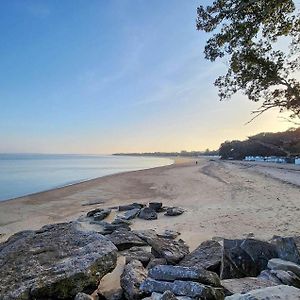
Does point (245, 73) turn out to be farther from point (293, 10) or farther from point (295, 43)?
point (293, 10)

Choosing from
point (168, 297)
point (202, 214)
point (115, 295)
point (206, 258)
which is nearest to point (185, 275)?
point (168, 297)

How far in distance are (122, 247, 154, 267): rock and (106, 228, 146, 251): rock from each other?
0.28m

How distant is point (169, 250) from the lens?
235 inches

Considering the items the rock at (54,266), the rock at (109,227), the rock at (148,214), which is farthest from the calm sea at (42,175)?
the rock at (54,266)

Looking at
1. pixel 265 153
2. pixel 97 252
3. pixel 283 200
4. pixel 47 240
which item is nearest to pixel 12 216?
pixel 47 240

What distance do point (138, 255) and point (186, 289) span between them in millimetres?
2488

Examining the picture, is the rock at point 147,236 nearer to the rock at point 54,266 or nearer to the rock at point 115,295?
the rock at point 54,266

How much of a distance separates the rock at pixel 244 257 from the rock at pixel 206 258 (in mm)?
230

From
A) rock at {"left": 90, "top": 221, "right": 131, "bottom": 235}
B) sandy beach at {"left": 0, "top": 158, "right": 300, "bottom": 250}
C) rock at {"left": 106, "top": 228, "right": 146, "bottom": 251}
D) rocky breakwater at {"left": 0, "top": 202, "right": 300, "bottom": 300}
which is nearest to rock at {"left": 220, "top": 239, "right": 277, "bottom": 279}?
rocky breakwater at {"left": 0, "top": 202, "right": 300, "bottom": 300}

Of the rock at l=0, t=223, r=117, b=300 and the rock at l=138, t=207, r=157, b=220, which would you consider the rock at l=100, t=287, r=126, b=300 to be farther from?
the rock at l=138, t=207, r=157, b=220

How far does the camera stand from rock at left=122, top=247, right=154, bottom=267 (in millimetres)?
5781

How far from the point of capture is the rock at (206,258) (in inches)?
204

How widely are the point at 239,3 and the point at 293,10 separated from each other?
1147mm

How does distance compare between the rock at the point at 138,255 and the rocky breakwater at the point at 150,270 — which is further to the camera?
the rock at the point at 138,255
